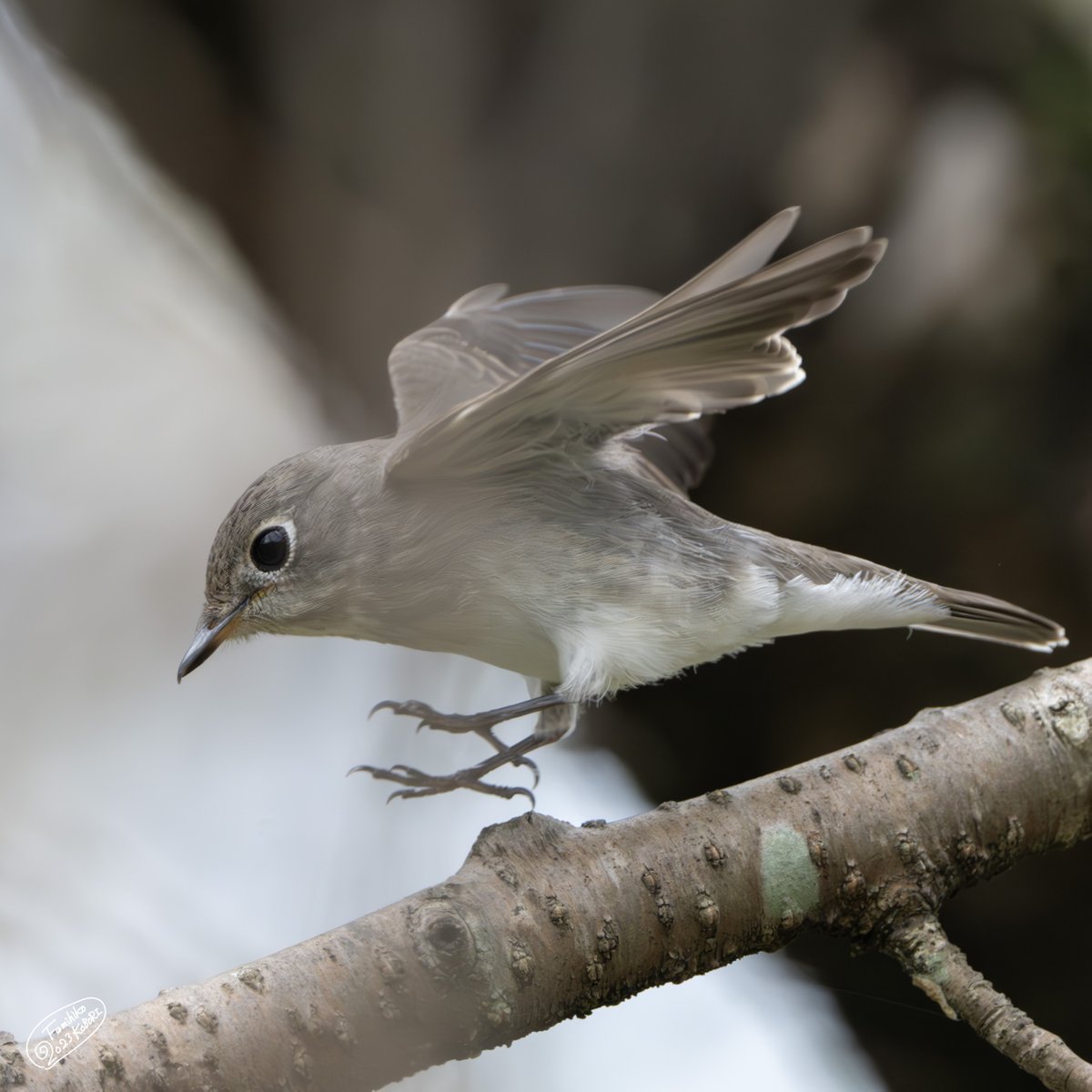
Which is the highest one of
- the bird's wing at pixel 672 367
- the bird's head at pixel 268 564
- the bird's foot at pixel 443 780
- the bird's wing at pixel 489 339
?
the bird's wing at pixel 489 339

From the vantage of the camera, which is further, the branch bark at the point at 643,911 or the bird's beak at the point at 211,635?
the bird's beak at the point at 211,635

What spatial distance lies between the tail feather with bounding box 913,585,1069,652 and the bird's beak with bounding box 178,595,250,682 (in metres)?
1.63

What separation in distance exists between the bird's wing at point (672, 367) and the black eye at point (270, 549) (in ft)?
1.08

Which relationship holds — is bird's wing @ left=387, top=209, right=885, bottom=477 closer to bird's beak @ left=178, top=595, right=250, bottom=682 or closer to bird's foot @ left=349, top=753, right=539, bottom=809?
bird's beak @ left=178, top=595, right=250, bottom=682

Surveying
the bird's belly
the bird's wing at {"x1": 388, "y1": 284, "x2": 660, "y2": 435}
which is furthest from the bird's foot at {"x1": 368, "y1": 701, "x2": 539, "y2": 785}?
the bird's wing at {"x1": 388, "y1": 284, "x2": 660, "y2": 435}

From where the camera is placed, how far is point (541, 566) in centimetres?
270

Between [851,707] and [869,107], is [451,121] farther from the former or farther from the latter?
[851,707]

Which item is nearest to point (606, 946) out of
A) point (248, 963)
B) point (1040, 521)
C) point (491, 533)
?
point (248, 963)

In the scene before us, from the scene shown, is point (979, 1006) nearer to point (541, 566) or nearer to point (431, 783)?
point (431, 783)

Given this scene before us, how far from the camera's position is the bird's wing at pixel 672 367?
201 centimetres

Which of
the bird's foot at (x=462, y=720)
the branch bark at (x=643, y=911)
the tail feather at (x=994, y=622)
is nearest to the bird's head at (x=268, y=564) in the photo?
the bird's foot at (x=462, y=720)

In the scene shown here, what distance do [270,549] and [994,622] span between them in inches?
68.8

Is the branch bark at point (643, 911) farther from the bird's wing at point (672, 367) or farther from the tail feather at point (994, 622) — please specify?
the bird's wing at point (672, 367)

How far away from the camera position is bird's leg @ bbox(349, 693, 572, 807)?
2.18 meters
